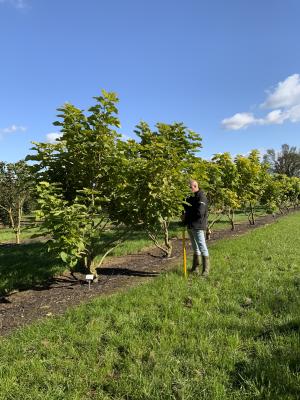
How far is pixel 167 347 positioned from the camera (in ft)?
13.2

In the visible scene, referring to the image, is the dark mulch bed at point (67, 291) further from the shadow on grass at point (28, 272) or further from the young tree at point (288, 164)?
the young tree at point (288, 164)

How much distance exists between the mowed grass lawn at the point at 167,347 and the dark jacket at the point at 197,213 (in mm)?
1546

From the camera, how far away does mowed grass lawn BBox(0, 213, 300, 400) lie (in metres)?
3.30

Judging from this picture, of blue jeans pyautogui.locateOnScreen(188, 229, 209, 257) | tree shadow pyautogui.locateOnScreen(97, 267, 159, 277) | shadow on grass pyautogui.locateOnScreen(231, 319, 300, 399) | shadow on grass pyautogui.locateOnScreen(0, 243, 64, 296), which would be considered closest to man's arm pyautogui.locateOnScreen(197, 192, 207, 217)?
blue jeans pyautogui.locateOnScreen(188, 229, 209, 257)

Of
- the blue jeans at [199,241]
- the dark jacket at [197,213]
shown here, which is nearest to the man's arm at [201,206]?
the dark jacket at [197,213]

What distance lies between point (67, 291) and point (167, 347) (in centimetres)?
349

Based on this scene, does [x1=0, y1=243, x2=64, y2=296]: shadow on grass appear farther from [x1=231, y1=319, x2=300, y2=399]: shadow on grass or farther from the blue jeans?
[x1=231, y1=319, x2=300, y2=399]: shadow on grass

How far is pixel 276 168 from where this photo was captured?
295ft

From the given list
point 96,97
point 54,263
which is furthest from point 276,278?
point 54,263

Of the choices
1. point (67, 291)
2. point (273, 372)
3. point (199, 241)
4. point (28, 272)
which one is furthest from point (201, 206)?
point (273, 372)

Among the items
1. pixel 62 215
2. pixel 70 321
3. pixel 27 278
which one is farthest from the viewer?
pixel 27 278

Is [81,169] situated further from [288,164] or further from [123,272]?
[288,164]

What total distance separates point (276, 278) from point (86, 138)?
4256 millimetres

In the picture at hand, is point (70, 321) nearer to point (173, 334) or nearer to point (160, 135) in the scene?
point (173, 334)
